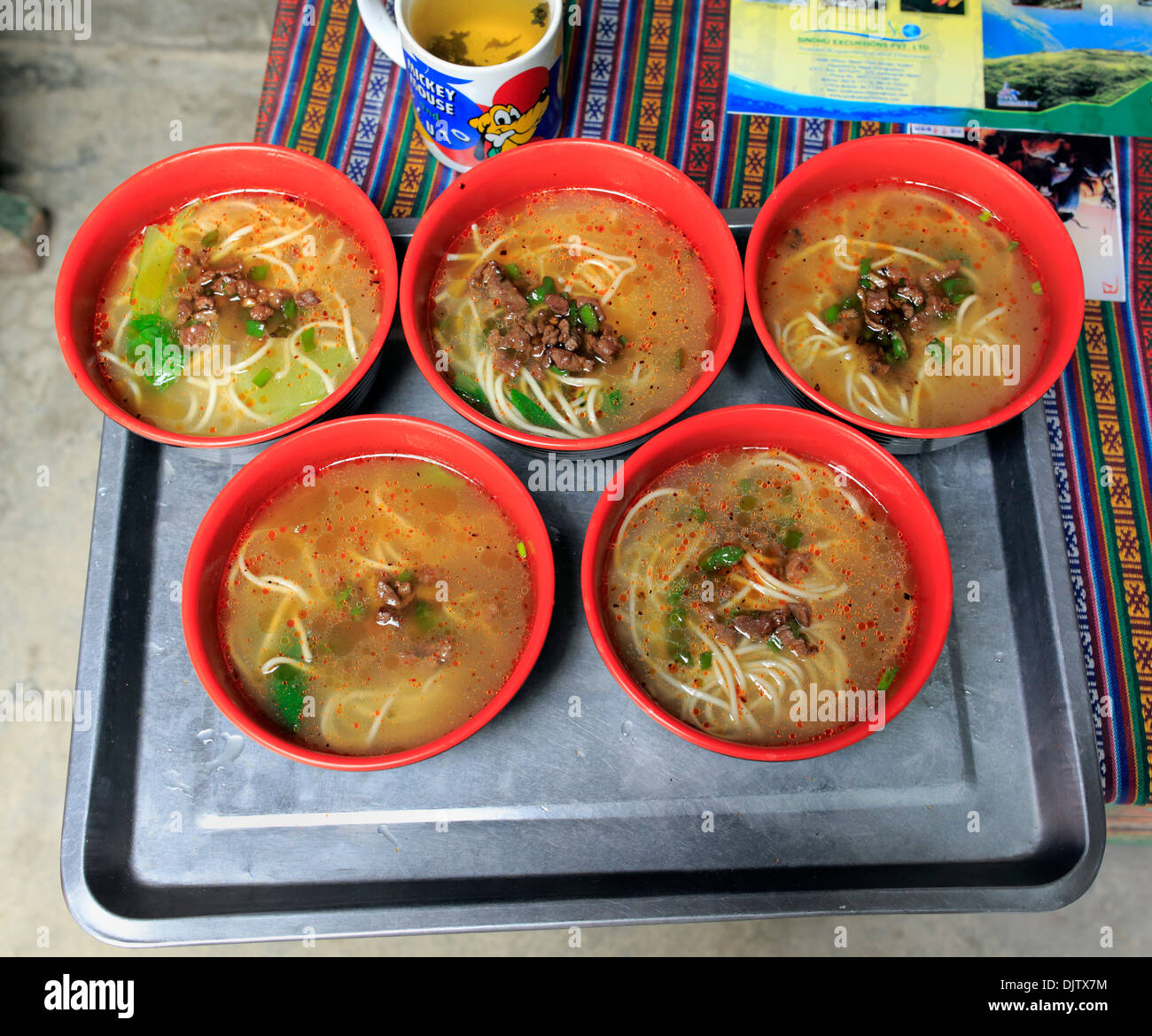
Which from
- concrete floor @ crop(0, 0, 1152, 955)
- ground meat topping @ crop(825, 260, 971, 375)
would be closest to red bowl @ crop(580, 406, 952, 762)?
ground meat topping @ crop(825, 260, 971, 375)

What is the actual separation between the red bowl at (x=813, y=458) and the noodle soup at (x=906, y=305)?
0.23m

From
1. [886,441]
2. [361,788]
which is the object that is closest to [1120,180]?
[886,441]

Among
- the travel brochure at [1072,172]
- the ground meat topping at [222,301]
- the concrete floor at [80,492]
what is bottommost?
the concrete floor at [80,492]

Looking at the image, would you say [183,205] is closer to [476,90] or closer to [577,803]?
[476,90]

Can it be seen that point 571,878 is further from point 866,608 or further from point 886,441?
point 886,441

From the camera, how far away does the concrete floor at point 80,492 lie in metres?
3.77

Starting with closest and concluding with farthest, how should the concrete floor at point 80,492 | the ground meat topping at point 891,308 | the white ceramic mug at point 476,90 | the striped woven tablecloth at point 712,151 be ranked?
the white ceramic mug at point 476,90, the ground meat topping at point 891,308, the striped woven tablecloth at point 712,151, the concrete floor at point 80,492

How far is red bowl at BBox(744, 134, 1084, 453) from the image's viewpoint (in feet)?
8.06

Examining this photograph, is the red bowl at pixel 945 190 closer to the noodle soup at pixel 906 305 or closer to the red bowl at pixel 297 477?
the noodle soup at pixel 906 305

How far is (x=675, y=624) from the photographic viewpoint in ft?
8.08

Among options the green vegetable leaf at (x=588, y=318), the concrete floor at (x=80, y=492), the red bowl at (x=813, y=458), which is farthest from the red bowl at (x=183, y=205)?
the concrete floor at (x=80, y=492)

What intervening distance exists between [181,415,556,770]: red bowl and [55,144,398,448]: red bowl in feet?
0.34

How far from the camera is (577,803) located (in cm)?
252

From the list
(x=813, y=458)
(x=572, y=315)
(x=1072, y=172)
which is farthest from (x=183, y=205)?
(x=1072, y=172)
